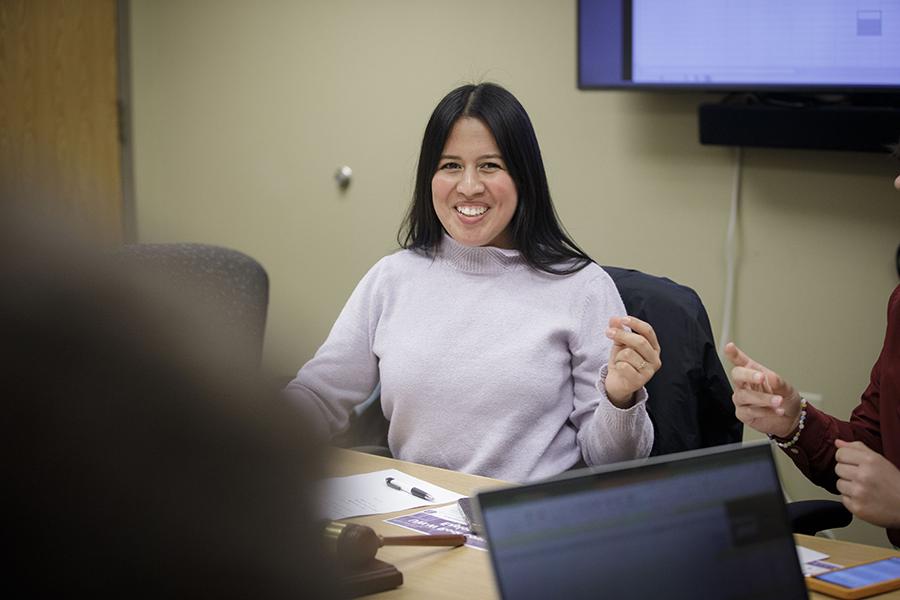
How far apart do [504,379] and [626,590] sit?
3.59 ft

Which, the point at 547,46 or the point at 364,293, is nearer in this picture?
the point at 364,293

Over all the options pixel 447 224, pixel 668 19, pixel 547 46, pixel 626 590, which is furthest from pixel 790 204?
pixel 626 590

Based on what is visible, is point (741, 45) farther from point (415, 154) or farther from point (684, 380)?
point (415, 154)

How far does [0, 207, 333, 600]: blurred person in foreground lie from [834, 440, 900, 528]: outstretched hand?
1.36m

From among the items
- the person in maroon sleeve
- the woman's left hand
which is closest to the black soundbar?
the person in maroon sleeve

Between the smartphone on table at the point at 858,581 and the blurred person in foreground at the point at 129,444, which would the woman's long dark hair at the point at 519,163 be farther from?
the blurred person in foreground at the point at 129,444

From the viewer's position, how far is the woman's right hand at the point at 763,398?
1.63 meters

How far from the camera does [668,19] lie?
2850 millimetres

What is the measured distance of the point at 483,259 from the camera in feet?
6.96

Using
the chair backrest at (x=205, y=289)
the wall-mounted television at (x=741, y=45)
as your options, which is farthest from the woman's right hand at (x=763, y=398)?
the chair backrest at (x=205, y=289)

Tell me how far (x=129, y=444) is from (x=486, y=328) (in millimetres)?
1735

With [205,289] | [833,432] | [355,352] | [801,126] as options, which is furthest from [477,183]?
[205,289]

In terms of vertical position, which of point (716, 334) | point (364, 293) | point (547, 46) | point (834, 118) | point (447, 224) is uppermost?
point (547, 46)

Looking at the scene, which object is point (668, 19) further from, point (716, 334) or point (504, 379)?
point (504, 379)
